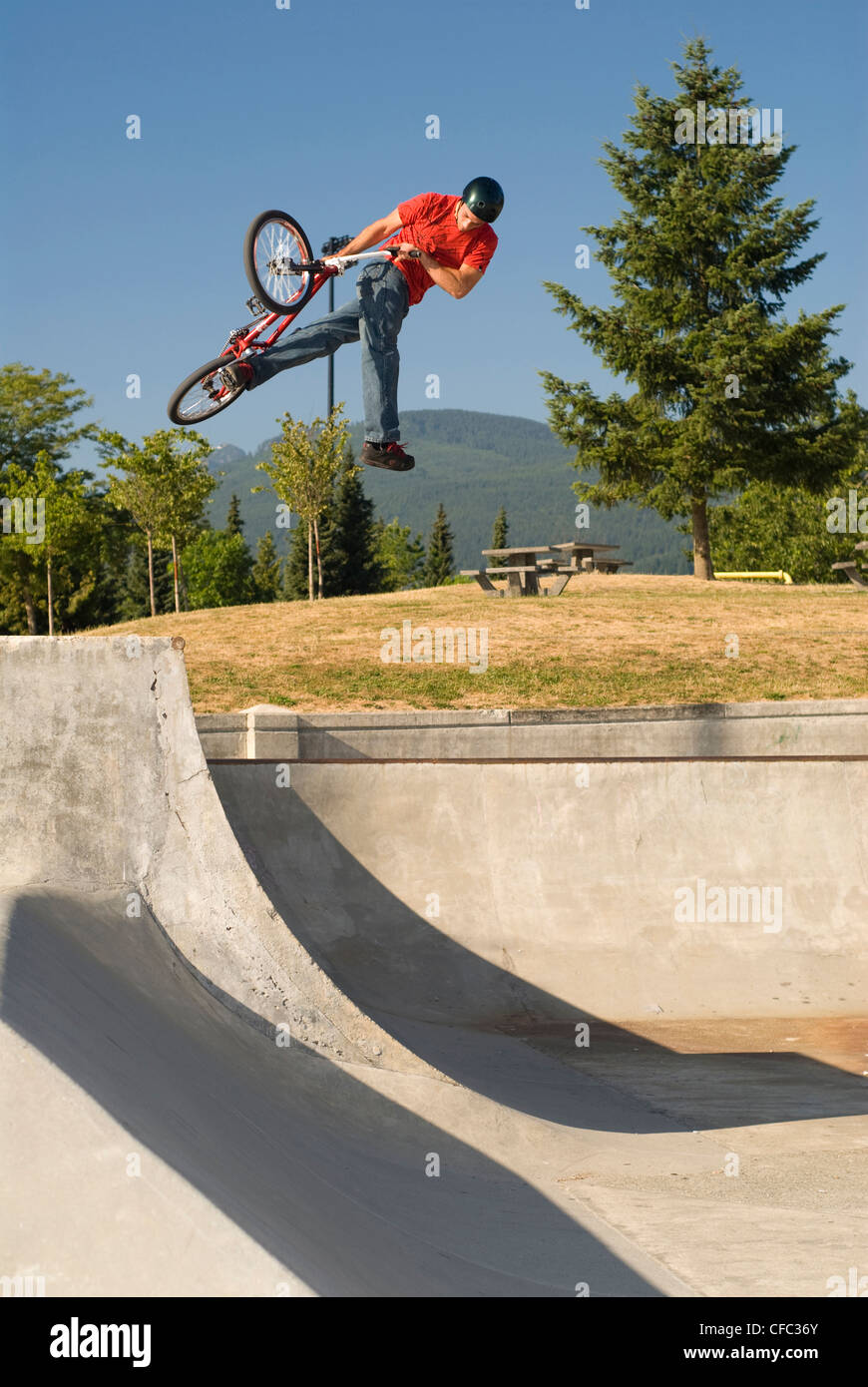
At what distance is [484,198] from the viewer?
8453 mm

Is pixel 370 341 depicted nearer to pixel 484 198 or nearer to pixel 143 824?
pixel 484 198

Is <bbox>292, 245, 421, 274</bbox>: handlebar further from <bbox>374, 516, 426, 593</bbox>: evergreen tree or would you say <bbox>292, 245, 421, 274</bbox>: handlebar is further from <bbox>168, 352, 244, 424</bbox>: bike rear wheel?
<bbox>374, 516, 426, 593</bbox>: evergreen tree

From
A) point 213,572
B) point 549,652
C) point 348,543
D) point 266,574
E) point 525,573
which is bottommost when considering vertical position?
point 549,652

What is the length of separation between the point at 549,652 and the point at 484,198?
1006cm

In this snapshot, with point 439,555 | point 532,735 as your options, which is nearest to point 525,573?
point 532,735

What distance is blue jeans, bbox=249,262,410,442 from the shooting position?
28.3 feet

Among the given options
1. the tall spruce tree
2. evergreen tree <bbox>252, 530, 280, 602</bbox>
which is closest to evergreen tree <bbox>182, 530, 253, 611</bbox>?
evergreen tree <bbox>252, 530, 280, 602</bbox>

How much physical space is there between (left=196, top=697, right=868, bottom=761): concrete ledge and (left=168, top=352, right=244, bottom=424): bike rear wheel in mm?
3978

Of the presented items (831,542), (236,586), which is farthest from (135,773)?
(236,586)

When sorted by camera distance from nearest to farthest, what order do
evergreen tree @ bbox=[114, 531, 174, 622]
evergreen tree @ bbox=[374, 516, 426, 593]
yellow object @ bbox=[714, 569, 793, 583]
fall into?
yellow object @ bbox=[714, 569, 793, 583] → evergreen tree @ bbox=[114, 531, 174, 622] → evergreen tree @ bbox=[374, 516, 426, 593]
